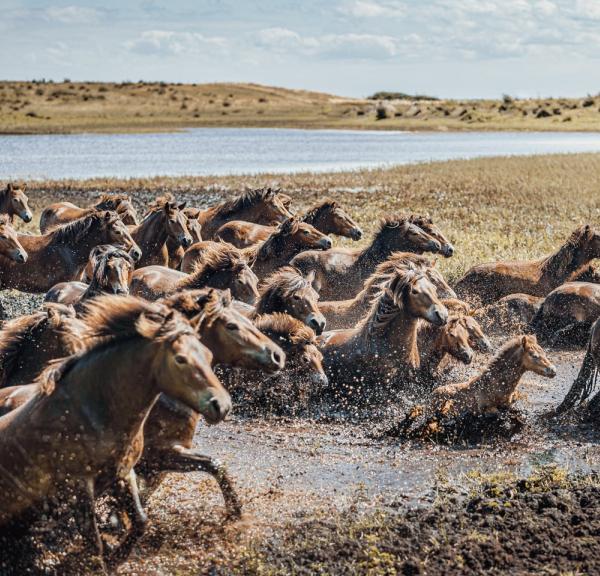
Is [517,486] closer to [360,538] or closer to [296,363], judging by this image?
[360,538]

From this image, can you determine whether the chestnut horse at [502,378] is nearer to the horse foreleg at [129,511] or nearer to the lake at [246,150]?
the horse foreleg at [129,511]

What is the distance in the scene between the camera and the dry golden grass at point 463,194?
1762cm

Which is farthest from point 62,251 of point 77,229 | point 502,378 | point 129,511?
point 129,511

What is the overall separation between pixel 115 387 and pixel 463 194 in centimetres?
2180

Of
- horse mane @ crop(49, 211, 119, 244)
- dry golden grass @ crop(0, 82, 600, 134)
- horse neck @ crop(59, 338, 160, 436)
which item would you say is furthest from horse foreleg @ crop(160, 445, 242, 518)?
dry golden grass @ crop(0, 82, 600, 134)

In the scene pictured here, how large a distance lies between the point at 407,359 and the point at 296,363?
1170mm

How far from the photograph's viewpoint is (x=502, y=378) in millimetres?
8125

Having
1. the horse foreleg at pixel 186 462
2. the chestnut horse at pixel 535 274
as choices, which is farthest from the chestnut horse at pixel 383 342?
the chestnut horse at pixel 535 274

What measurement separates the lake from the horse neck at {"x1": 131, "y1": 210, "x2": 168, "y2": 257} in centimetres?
1941

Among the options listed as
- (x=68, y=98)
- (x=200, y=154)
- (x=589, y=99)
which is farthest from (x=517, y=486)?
(x=68, y=98)

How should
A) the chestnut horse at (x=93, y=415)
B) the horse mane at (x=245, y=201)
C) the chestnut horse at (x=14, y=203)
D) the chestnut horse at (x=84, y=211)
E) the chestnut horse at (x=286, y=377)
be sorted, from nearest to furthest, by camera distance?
the chestnut horse at (x=93, y=415) < the chestnut horse at (x=286, y=377) < the chestnut horse at (x=84, y=211) < the horse mane at (x=245, y=201) < the chestnut horse at (x=14, y=203)

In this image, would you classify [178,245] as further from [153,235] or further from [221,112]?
[221,112]

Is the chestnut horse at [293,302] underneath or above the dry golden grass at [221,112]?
above

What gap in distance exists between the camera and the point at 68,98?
73.2 meters
